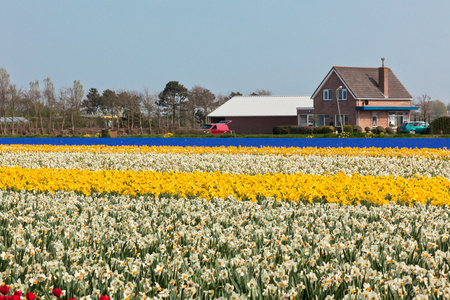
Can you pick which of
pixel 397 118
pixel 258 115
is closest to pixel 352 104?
pixel 397 118

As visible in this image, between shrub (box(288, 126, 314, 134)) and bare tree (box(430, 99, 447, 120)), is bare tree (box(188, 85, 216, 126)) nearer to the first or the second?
shrub (box(288, 126, 314, 134))

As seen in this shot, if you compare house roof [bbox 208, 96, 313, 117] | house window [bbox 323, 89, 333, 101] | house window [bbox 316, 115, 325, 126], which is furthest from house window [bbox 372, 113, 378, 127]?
house roof [bbox 208, 96, 313, 117]

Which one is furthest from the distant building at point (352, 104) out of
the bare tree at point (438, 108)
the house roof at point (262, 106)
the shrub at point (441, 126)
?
the bare tree at point (438, 108)

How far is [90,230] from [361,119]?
45.7 m

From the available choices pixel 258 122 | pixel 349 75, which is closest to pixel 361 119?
pixel 349 75

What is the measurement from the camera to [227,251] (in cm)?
540

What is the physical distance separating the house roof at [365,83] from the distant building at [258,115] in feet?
16.3

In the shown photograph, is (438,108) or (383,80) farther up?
(383,80)

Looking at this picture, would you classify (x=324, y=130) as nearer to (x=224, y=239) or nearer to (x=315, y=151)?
(x=315, y=151)

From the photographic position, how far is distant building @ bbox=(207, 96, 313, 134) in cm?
5509

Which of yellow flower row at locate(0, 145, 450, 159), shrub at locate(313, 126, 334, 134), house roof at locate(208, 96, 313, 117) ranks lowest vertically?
yellow flower row at locate(0, 145, 450, 159)

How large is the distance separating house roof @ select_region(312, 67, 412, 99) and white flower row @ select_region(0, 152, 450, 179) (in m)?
33.5

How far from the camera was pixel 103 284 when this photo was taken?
4.35 m

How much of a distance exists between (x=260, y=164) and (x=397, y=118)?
40.1 metres
